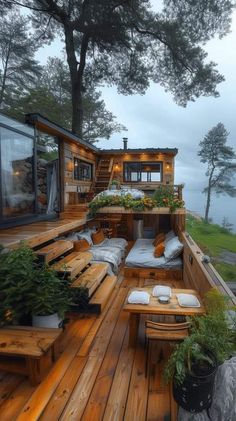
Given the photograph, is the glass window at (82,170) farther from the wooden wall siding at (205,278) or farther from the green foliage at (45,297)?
the green foliage at (45,297)

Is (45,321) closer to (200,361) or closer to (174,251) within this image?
(200,361)

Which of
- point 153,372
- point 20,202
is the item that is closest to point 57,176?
point 20,202

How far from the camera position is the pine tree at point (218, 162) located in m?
24.9

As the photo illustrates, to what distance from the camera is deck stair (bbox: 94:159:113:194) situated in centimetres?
1112

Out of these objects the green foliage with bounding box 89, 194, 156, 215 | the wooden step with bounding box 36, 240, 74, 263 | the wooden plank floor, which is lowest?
the wooden plank floor

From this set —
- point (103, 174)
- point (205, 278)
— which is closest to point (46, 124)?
point (205, 278)

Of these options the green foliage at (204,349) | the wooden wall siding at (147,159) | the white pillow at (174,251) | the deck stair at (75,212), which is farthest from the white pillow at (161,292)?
the wooden wall siding at (147,159)

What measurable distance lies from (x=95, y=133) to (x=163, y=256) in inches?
527

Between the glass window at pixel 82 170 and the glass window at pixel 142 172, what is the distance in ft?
6.12

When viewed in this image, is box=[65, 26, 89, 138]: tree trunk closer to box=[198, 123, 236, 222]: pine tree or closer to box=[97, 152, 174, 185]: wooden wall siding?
box=[97, 152, 174, 185]: wooden wall siding

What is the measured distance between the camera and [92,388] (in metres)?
2.37

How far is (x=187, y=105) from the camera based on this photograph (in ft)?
38.0

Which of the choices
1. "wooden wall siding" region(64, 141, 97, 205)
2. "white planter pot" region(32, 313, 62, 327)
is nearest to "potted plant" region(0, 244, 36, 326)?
"white planter pot" region(32, 313, 62, 327)

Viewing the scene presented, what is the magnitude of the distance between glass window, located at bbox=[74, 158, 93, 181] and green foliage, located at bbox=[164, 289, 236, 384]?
7.81m
